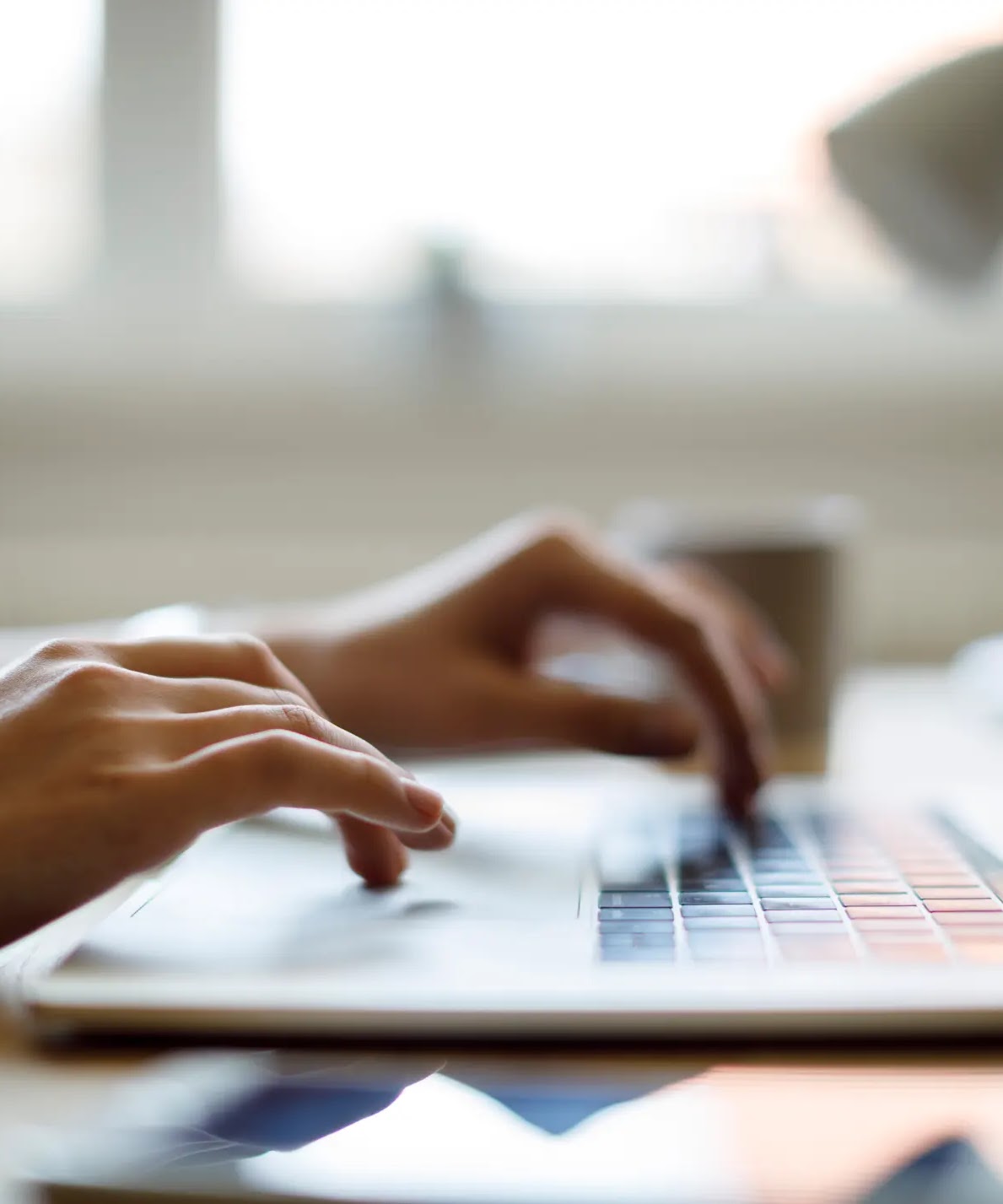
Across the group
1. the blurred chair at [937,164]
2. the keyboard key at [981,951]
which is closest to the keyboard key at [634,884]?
the keyboard key at [981,951]

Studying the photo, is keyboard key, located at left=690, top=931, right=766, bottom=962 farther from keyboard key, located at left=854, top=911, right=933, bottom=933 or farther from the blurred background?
the blurred background

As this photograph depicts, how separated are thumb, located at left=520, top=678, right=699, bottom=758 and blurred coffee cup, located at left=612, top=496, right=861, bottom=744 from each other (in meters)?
0.13

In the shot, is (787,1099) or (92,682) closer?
(787,1099)

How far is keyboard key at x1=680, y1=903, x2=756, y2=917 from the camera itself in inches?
14.7

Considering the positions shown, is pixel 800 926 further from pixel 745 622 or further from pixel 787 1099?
pixel 745 622

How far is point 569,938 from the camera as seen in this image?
0.35 meters

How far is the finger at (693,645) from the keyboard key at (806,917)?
0.20 metres

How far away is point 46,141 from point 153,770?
1.31 metres

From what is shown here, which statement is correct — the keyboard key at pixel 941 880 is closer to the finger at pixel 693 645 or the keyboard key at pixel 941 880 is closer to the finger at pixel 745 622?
the finger at pixel 693 645

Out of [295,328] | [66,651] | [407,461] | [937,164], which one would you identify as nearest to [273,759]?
[66,651]

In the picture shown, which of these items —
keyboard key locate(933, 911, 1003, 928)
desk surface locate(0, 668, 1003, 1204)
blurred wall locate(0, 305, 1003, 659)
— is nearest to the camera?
desk surface locate(0, 668, 1003, 1204)

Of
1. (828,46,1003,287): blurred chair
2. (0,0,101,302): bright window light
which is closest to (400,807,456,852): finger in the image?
(828,46,1003,287): blurred chair

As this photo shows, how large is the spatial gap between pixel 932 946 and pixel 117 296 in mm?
1316

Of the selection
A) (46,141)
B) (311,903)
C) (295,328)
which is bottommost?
(311,903)
